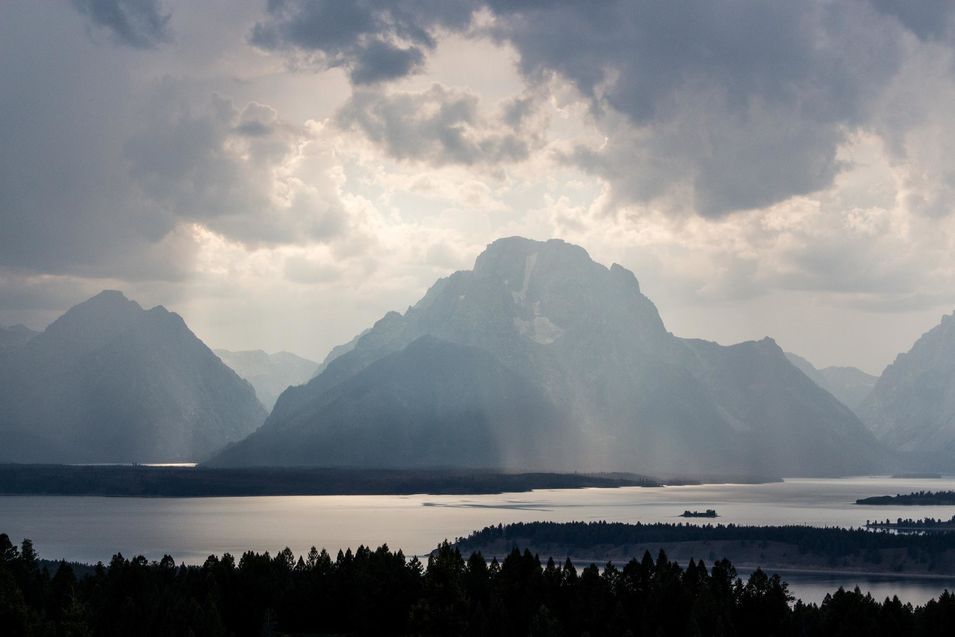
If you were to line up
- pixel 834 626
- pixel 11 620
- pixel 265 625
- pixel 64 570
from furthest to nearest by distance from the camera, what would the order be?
pixel 64 570 < pixel 834 626 < pixel 265 625 < pixel 11 620

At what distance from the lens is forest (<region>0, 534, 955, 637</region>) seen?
456 feet

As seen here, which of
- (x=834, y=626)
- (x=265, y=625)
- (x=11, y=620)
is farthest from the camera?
(x=834, y=626)

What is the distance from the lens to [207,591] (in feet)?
509

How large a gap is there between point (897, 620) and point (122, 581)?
9654 centimetres

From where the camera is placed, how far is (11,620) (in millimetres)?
122312

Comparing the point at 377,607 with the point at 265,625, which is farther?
the point at 377,607

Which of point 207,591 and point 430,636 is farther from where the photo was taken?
point 207,591

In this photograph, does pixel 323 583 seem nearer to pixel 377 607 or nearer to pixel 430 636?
pixel 377 607

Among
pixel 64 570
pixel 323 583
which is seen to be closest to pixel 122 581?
pixel 64 570

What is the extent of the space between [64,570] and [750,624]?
88.2 metres

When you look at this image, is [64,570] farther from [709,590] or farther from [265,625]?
[709,590]

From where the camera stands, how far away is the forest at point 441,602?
139 meters

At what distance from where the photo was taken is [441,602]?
141500mm

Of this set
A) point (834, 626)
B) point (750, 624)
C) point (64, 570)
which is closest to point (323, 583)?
point (64, 570)
